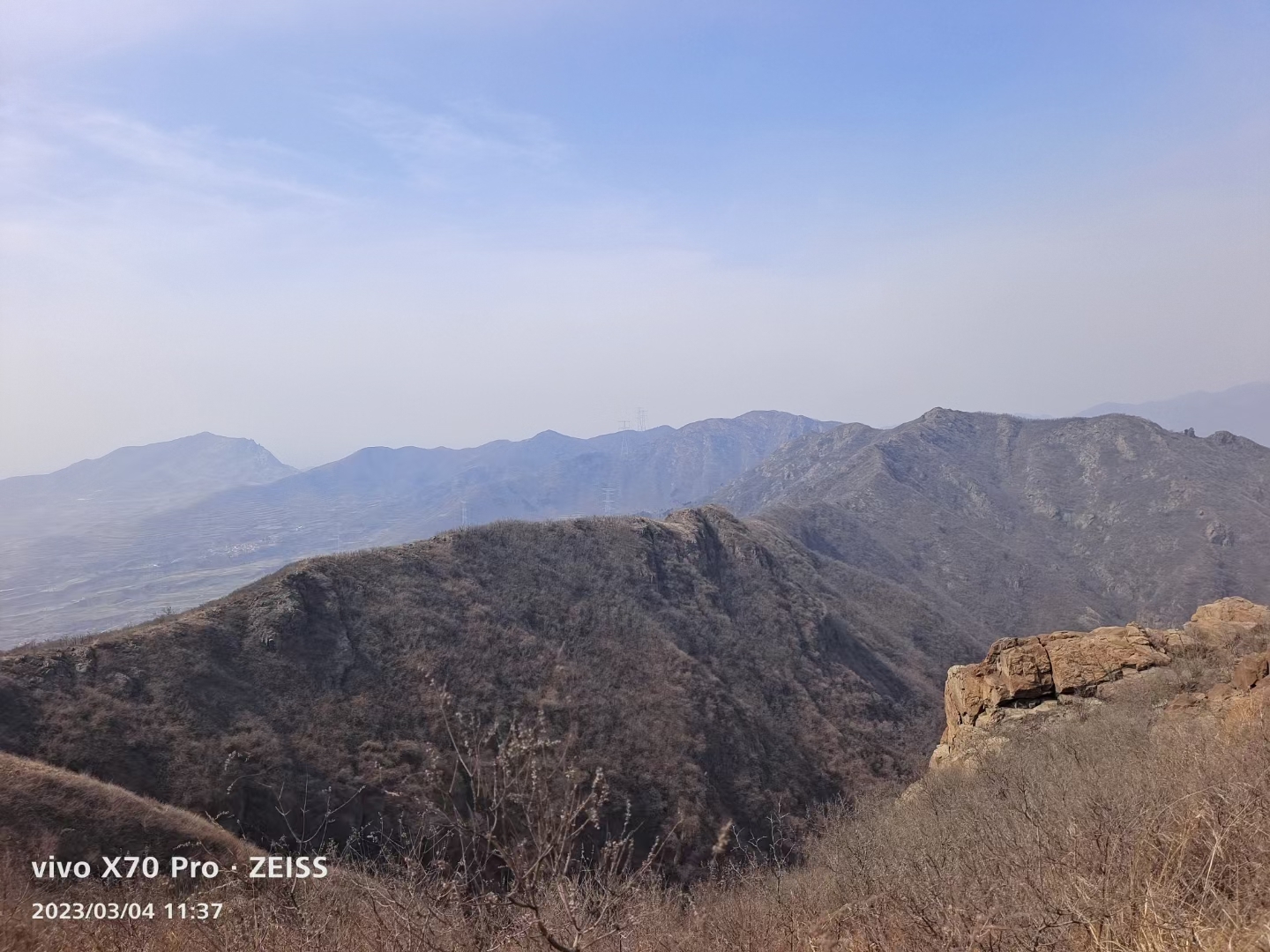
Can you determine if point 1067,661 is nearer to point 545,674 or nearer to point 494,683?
point 545,674

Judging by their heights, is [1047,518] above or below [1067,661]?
below

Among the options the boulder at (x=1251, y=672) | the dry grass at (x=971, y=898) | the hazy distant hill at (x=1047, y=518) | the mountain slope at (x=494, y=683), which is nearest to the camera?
the dry grass at (x=971, y=898)

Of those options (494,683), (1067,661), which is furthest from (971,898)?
(494,683)

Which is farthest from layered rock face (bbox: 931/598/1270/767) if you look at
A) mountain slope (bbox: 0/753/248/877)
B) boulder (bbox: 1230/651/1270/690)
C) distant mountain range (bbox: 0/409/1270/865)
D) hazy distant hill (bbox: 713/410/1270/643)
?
hazy distant hill (bbox: 713/410/1270/643)

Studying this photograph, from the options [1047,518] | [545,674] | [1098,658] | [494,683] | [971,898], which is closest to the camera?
[971,898]

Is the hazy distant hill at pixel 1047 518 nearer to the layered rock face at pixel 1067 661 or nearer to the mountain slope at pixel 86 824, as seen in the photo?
the layered rock face at pixel 1067 661

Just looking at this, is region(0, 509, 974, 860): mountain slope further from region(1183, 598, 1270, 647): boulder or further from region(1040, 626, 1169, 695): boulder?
region(1183, 598, 1270, 647): boulder

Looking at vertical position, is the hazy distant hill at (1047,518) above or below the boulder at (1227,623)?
below

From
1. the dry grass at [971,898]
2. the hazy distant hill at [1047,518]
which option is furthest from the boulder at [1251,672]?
the hazy distant hill at [1047,518]
